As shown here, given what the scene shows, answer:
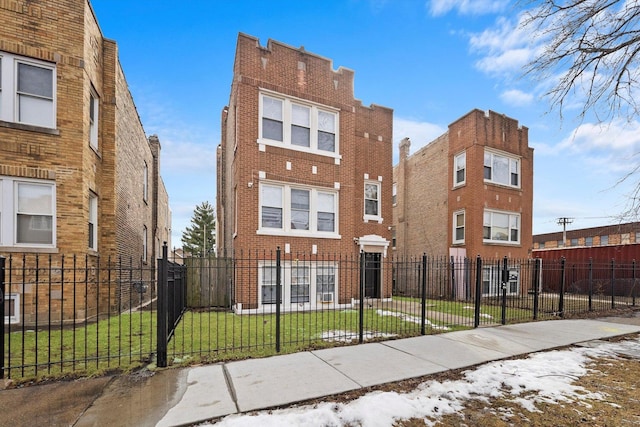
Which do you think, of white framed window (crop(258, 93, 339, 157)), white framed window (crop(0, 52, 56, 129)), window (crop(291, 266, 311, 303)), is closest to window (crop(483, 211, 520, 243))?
white framed window (crop(258, 93, 339, 157))

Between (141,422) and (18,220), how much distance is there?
7.56 meters

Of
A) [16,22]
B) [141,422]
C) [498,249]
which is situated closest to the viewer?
[141,422]

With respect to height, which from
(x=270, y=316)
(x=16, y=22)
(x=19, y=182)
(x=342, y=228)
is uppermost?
(x=16, y=22)

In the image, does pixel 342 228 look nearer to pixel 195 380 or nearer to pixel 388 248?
pixel 388 248

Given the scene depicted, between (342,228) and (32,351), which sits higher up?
(342,228)

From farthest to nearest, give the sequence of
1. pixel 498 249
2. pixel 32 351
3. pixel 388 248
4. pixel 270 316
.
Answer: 1. pixel 498 249
2. pixel 388 248
3. pixel 270 316
4. pixel 32 351

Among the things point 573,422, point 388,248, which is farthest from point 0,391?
point 388,248

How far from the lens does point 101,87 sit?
10281 mm

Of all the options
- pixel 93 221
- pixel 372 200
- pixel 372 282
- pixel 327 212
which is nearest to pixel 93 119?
pixel 93 221

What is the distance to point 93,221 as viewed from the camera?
383 inches

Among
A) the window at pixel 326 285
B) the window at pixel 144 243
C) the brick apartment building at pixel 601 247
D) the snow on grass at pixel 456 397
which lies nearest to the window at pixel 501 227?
the brick apartment building at pixel 601 247

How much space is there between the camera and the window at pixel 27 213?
793cm

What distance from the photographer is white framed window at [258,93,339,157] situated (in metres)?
11.6

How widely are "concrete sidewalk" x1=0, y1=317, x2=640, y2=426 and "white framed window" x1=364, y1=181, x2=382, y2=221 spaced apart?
315 inches
